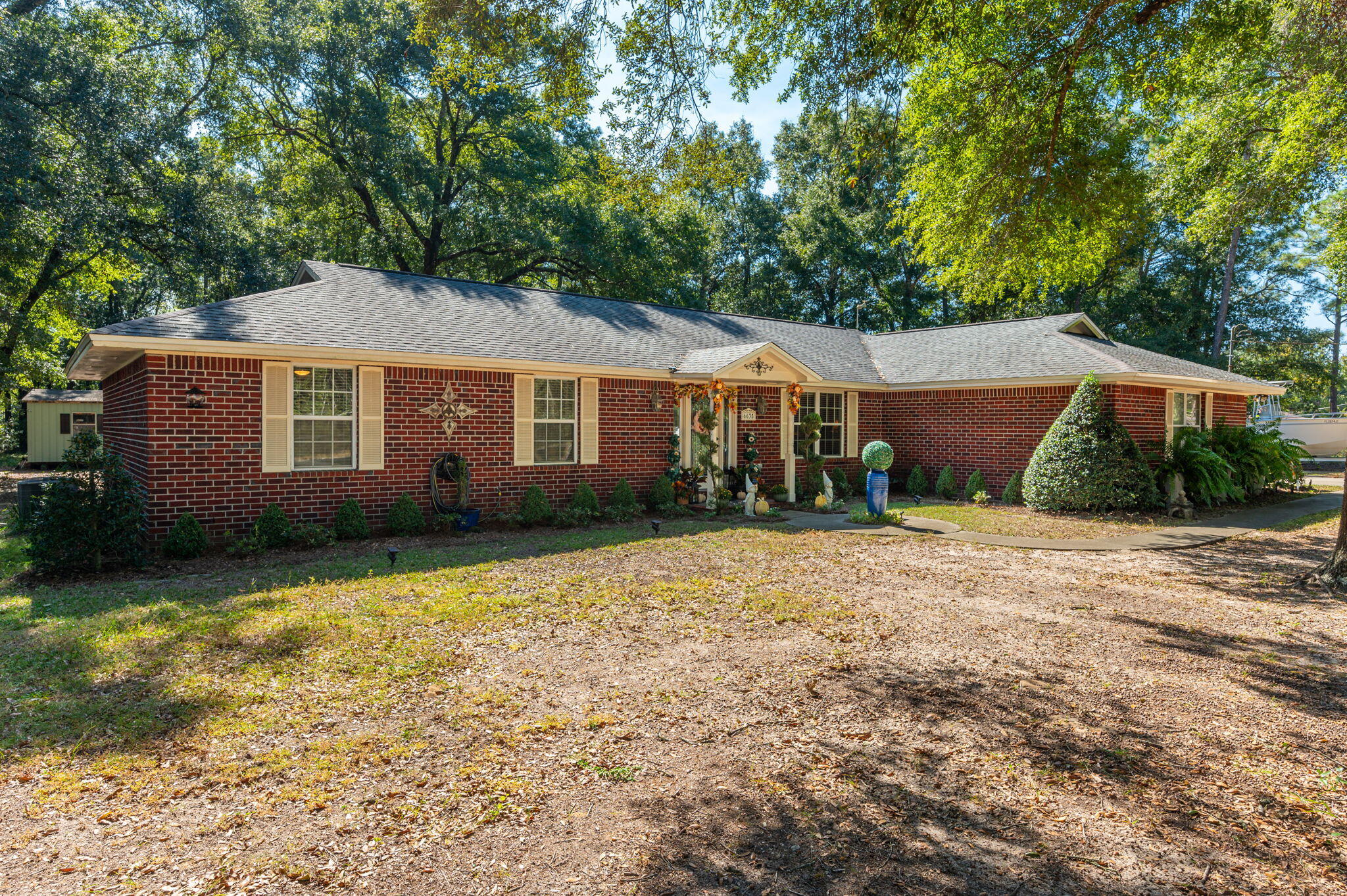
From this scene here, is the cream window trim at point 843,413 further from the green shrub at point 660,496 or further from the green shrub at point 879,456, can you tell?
the green shrub at point 660,496

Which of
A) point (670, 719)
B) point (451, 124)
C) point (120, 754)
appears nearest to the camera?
point (120, 754)

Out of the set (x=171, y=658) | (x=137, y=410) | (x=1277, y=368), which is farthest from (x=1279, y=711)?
(x=1277, y=368)

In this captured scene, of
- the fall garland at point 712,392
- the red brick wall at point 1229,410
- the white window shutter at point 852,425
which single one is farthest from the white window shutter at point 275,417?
the red brick wall at point 1229,410

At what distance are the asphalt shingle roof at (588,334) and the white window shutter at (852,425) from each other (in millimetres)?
591

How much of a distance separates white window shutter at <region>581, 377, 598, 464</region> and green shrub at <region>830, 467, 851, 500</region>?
19.4ft

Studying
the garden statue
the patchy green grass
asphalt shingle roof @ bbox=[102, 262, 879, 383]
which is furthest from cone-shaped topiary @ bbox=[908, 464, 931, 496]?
the patchy green grass

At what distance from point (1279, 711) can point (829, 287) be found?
32.9 m

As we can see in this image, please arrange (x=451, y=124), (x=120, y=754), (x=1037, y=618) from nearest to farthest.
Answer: (x=120, y=754), (x=1037, y=618), (x=451, y=124)

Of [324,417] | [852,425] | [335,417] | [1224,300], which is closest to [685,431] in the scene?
[852,425]

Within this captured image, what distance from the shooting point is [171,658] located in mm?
5152

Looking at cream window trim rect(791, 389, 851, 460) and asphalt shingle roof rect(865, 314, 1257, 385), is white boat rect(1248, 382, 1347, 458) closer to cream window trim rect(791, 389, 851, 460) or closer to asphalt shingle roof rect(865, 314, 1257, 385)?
asphalt shingle roof rect(865, 314, 1257, 385)

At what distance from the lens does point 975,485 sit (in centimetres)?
1528

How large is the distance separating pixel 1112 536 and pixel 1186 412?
22.9 ft

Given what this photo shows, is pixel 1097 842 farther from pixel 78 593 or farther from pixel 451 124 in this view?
pixel 451 124
